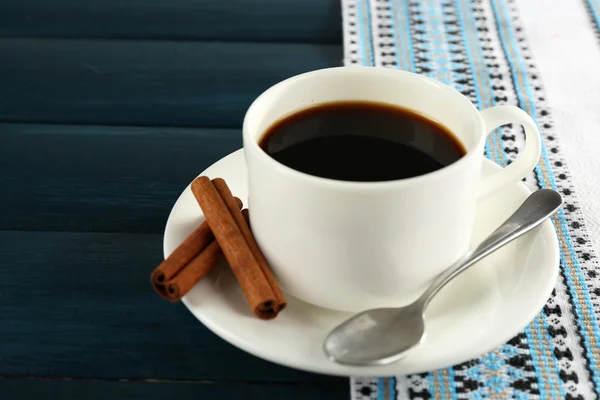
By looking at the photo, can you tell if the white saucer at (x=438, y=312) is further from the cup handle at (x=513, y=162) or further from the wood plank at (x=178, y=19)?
the wood plank at (x=178, y=19)

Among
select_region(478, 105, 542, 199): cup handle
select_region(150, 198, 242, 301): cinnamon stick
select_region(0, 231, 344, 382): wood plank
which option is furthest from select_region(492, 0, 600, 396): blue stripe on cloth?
select_region(150, 198, 242, 301): cinnamon stick

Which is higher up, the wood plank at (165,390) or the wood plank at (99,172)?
the wood plank at (165,390)

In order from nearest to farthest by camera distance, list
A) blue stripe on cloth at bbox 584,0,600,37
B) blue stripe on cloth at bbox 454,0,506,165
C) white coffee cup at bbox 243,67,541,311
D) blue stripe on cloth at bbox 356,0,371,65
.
Result: white coffee cup at bbox 243,67,541,311 → blue stripe on cloth at bbox 454,0,506,165 → blue stripe on cloth at bbox 356,0,371,65 → blue stripe on cloth at bbox 584,0,600,37

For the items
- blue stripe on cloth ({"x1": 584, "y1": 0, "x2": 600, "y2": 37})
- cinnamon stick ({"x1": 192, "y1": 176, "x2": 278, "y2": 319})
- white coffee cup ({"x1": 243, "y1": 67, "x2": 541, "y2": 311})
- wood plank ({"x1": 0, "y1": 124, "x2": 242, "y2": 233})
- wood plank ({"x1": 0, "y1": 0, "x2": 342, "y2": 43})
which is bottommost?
wood plank ({"x1": 0, "y1": 124, "x2": 242, "y2": 233})

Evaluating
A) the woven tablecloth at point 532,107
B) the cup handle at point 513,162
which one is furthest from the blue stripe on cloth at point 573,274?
the cup handle at point 513,162

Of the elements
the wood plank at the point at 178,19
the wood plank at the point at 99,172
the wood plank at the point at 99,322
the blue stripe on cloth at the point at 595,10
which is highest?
the blue stripe on cloth at the point at 595,10

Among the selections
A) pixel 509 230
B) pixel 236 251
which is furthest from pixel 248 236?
pixel 509 230

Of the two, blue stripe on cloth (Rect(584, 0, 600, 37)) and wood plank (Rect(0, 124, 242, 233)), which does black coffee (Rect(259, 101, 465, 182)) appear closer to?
wood plank (Rect(0, 124, 242, 233))
